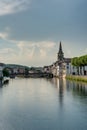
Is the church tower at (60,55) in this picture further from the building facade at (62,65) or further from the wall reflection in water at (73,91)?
the wall reflection in water at (73,91)

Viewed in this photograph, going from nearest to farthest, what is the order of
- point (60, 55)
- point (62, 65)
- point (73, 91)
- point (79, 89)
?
point (73, 91), point (79, 89), point (62, 65), point (60, 55)

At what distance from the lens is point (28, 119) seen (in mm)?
25641

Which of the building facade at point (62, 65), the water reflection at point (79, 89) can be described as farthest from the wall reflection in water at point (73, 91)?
the building facade at point (62, 65)

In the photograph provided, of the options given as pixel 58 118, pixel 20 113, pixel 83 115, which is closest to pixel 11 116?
pixel 20 113

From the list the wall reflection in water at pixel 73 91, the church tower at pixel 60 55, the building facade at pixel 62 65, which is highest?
the church tower at pixel 60 55

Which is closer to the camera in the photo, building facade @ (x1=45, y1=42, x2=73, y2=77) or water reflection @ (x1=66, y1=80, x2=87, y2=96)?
water reflection @ (x1=66, y1=80, x2=87, y2=96)

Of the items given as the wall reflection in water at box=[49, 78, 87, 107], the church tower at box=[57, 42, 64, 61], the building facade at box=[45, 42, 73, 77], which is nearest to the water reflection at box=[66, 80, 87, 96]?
the wall reflection in water at box=[49, 78, 87, 107]

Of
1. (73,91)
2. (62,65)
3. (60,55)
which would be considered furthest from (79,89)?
(60,55)

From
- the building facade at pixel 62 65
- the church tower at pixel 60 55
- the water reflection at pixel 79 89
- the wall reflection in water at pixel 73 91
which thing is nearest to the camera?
the wall reflection in water at pixel 73 91

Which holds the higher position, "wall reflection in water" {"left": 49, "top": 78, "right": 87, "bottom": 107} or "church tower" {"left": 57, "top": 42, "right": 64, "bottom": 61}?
"church tower" {"left": 57, "top": 42, "right": 64, "bottom": 61}

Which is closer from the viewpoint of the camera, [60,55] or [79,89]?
[79,89]

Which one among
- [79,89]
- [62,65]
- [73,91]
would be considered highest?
[62,65]

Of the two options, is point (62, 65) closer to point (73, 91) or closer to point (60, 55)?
point (60, 55)

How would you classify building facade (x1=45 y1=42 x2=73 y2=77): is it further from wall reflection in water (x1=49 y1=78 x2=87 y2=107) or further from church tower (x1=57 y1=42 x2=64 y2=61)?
wall reflection in water (x1=49 y1=78 x2=87 y2=107)
